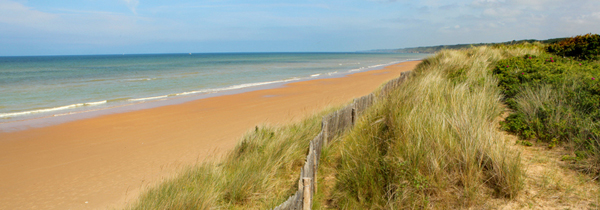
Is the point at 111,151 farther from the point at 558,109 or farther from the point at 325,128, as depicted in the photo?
the point at 558,109

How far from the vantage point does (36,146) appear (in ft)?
26.3

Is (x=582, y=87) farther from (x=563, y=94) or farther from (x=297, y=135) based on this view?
(x=297, y=135)

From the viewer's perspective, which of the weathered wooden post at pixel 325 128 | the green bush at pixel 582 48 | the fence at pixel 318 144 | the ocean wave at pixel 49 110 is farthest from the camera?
the ocean wave at pixel 49 110

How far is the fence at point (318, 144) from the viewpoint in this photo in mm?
2994

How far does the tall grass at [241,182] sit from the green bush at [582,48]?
11.1 m

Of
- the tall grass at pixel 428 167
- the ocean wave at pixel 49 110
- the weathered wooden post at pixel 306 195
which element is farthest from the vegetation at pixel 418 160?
the ocean wave at pixel 49 110

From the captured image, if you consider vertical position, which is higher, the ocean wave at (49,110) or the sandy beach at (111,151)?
the sandy beach at (111,151)

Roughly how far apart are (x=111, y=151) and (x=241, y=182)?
4.69 meters

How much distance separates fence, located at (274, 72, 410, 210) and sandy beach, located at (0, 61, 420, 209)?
2.45 metres

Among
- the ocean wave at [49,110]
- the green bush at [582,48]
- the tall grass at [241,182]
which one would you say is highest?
the green bush at [582,48]

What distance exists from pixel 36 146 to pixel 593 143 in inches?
408

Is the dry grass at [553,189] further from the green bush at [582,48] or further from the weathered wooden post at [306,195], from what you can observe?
the green bush at [582,48]

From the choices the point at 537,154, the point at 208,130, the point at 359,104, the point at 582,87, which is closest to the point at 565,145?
the point at 537,154

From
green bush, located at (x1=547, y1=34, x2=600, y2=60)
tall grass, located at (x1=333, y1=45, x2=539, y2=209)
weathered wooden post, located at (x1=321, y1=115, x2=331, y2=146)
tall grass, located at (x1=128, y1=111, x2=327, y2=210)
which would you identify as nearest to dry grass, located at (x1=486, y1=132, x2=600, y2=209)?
tall grass, located at (x1=333, y1=45, x2=539, y2=209)
